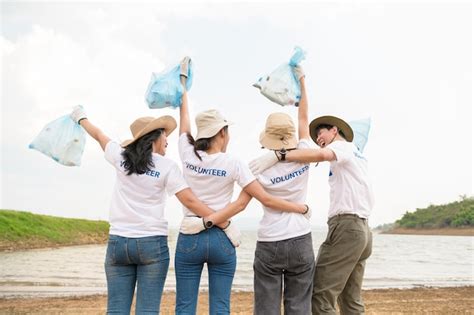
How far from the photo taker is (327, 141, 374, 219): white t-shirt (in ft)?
12.6

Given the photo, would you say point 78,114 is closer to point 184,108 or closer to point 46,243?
point 184,108

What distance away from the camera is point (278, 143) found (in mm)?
3662

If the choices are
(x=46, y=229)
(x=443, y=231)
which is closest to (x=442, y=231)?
(x=443, y=231)

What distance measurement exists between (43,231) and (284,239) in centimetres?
3068

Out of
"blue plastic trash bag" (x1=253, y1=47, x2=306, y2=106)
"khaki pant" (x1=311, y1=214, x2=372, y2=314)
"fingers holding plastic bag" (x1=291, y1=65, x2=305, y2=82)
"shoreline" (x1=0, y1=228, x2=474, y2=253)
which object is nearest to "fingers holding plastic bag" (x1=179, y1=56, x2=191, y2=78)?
"blue plastic trash bag" (x1=253, y1=47, x2=306, y2=106)

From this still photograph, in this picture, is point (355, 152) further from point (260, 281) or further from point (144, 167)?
point (144, 167)

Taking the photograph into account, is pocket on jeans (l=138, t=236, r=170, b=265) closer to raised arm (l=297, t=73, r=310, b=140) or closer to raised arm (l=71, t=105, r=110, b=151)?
raised arm (l=71, t=105, r=110, b=151)

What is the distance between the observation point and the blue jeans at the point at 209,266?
11.2 ft

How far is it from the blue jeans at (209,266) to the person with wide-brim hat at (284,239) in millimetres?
282

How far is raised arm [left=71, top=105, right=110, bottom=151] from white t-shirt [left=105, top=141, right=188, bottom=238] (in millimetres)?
333

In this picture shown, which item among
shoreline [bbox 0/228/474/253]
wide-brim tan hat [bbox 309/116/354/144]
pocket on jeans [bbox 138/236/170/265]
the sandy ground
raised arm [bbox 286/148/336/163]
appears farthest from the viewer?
shoreline [bbox 0/228/474/253]

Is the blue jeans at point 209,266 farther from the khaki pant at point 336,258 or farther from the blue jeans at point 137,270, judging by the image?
the khaki pant at point 336,258

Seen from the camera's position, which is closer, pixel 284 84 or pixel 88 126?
pixel 88 126

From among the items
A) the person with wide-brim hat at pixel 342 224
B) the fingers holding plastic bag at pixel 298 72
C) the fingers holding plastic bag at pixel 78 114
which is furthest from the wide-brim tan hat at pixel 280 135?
the fingers holding plastic bag at pixel 78 114
